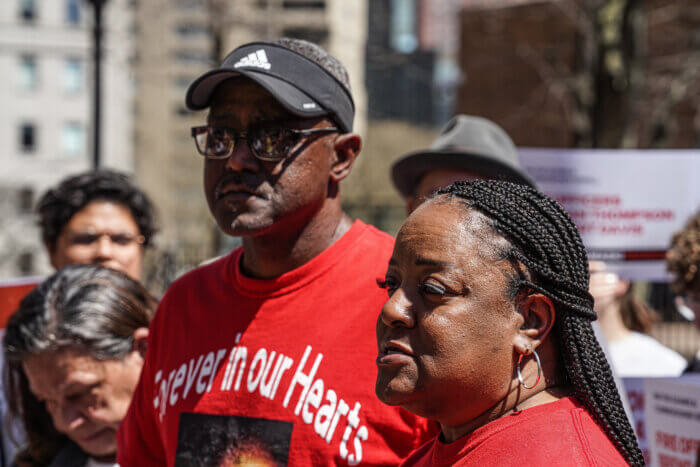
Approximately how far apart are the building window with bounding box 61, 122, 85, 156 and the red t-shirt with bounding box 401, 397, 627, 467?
5279 centimetres

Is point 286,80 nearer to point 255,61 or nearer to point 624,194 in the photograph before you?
point 255,61

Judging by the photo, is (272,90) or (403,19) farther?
(403,19)

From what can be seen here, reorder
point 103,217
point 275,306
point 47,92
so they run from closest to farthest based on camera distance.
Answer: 1. point 275,306
2. point 103,217
3. point 47,92

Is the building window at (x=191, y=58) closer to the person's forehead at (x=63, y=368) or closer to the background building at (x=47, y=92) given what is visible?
the person's forehead at (x=63, y=368)

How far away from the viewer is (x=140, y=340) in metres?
3.08

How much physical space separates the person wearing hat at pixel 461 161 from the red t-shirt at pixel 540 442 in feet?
6.58

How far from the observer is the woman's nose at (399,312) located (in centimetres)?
162

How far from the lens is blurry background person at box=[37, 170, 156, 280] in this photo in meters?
4.13

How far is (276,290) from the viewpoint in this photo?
2.40 m

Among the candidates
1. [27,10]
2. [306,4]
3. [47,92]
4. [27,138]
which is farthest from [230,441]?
[27,10]

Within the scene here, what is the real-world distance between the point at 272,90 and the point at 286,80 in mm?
94

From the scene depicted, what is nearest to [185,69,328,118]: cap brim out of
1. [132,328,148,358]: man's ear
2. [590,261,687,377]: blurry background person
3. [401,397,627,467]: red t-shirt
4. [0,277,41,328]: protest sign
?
[132,328,148,358]: man's ear

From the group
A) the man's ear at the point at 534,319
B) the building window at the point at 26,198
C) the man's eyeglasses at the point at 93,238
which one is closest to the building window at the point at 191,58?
the man's eyeglasses at the point at 93,238

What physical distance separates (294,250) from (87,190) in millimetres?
2239
